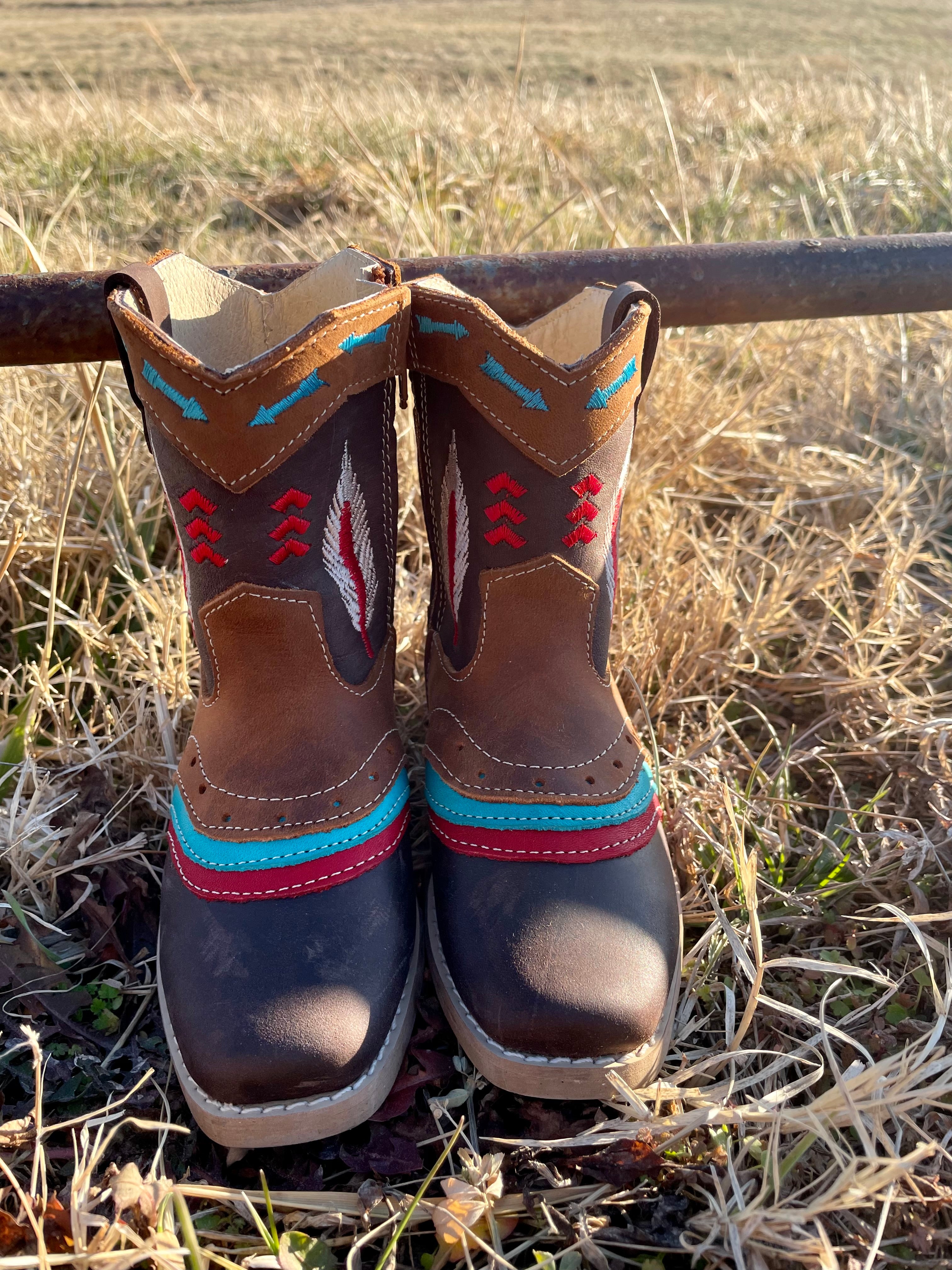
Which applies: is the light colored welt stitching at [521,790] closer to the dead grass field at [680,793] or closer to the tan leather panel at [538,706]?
the tan leather panel at [538,706]

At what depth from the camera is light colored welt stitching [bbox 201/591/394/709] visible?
1.23m

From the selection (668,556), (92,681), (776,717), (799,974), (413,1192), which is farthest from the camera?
(668,556)

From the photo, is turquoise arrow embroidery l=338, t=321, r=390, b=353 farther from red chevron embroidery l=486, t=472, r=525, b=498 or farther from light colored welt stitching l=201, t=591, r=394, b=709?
light colored welt stitching l=201, t=591, r=394, b=709

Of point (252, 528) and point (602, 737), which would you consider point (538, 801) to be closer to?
point (602, 737)

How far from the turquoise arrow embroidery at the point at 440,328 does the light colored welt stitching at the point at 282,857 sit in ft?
2.28

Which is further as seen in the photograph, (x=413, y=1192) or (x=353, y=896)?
(x=353, y=896)

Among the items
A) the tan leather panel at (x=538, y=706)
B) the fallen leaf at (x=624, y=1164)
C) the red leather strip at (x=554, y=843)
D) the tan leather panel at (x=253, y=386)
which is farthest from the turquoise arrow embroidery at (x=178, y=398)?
the fallen leaf at (x=624, y=1164)

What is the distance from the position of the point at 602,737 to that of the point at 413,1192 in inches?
25.5

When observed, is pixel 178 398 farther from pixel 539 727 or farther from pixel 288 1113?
pixel 288 1113

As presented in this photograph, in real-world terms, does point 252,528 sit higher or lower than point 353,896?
higher


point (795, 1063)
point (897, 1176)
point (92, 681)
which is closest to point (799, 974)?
point (795, 1063)

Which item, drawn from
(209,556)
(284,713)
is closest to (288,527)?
(209,556)

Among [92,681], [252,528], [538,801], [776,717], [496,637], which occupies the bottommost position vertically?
[776,717]

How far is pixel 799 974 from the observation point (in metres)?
1.30
